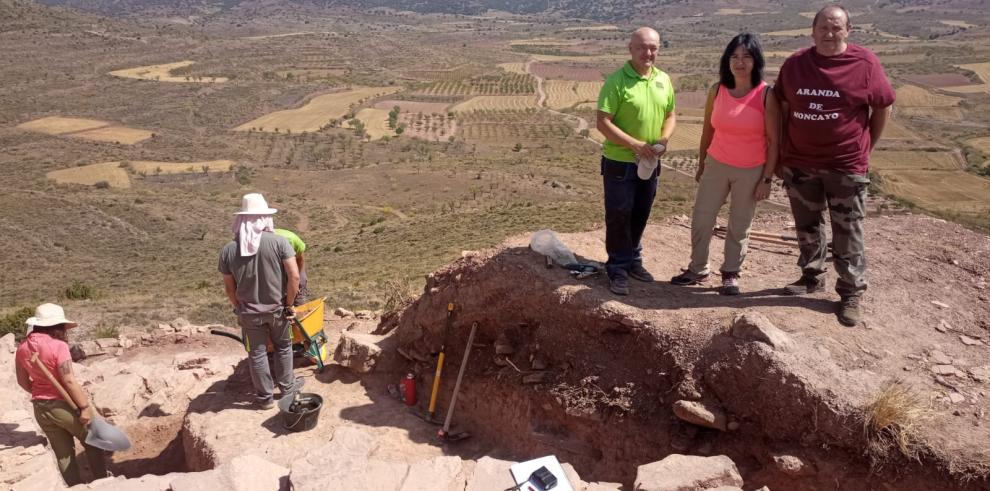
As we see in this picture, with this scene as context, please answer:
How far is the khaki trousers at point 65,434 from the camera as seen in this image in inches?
223

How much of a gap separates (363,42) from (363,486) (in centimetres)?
16486

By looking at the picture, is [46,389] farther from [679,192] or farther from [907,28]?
[907,28]

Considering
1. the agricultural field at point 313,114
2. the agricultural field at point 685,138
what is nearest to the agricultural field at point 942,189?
the agricultural field at point 685,138

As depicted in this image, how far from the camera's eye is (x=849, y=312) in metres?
5.42

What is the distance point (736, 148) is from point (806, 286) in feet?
5.29

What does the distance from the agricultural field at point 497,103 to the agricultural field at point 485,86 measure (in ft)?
13.7

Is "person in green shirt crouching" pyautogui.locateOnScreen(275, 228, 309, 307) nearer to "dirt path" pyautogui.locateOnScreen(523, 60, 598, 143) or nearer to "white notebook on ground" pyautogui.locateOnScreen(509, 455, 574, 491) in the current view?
"white notebook on ground" pyautogui.locateOnScreen(509, 455, 574, 491)

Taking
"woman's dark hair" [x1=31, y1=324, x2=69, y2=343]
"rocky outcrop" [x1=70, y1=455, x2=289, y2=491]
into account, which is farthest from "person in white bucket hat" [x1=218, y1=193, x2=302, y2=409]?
"rocky outcrop" [x1=70, y1=455, x2=289, y2=491]

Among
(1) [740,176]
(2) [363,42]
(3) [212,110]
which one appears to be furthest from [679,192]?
(2) [363,42]

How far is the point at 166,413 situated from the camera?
7574 mm

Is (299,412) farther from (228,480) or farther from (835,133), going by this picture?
(835,133)

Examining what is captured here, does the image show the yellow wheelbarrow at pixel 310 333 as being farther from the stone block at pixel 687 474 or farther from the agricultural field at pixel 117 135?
the agricultural field at pixel 117 135

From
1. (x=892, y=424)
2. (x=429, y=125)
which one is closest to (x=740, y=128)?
(x=892, y=424)

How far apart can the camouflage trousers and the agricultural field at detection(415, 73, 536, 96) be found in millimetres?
94115
